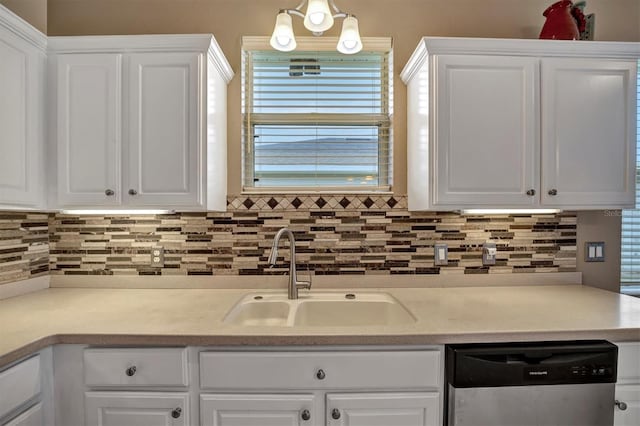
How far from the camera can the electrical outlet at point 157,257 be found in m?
1.89

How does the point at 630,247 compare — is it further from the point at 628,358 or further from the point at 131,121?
the point at 131,121

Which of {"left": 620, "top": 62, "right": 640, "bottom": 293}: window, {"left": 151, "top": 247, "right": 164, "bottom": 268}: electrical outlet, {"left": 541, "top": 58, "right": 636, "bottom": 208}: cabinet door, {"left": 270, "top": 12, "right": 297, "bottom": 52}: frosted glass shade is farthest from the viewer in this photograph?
{"left": 620, "top": 62, "right": 640, "bottom": 293}: window

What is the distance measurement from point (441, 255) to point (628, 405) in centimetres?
92

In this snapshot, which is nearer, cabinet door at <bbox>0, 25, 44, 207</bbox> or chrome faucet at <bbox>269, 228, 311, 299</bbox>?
cabinet door at <bbox>0, 25, 44, 207</bbox>

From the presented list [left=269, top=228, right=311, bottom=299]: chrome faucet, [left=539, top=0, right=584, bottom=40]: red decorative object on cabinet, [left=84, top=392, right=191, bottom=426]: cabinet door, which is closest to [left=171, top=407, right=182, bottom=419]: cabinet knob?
[left=84, top=392, right=191, bottom=426]: cabinet door

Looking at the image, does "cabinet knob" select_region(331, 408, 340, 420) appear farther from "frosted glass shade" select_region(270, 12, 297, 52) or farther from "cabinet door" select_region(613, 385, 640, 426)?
"frosted glass shade" select_region(270, 12, 297, 52)

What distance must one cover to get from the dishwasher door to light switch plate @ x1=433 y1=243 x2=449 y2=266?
77 centimetres

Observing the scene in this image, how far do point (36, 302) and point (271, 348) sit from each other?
1190 millimetres

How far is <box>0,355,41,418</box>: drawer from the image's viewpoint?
1060mm

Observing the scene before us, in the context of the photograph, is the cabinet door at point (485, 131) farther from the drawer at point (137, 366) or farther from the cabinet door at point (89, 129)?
the cabinet door at point (89, 129)

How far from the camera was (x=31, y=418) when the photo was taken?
116cm

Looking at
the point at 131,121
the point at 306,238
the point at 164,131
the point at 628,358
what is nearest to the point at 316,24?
the point at 164,131

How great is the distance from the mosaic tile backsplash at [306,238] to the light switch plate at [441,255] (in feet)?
0.09

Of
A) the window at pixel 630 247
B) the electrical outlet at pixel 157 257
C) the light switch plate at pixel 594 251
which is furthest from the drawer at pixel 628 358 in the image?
the electrical outlet at pixel 157 257
